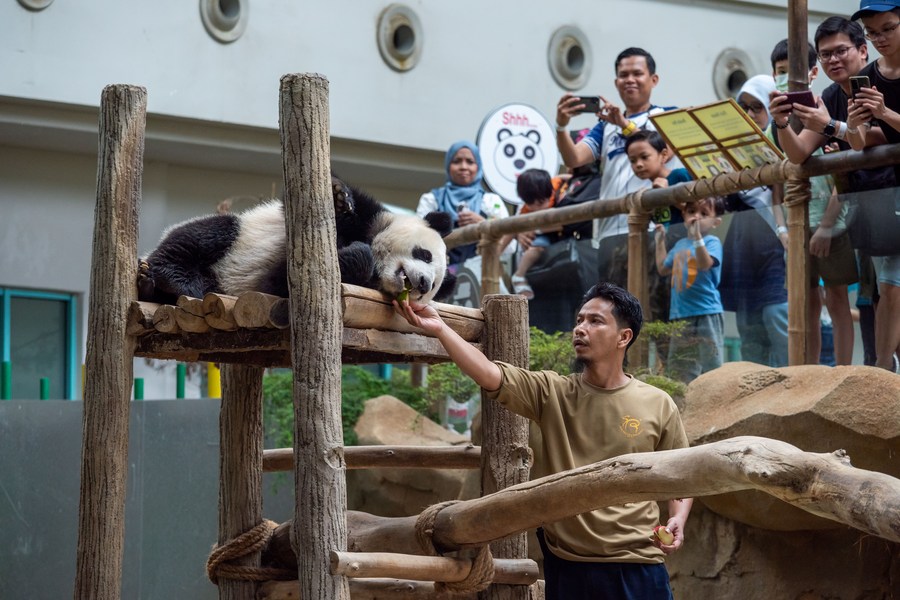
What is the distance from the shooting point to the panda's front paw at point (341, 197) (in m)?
3.65

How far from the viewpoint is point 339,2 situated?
11156 mm

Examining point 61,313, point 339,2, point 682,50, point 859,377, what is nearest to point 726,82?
point 682,50

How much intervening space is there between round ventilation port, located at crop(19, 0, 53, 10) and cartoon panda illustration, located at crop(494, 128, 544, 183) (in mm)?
4252

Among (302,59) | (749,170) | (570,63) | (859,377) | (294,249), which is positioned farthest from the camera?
(570,63)

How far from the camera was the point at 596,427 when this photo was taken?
3.62 m

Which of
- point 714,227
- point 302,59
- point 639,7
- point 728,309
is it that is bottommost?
point 728,309

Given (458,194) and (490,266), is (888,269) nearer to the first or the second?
(490,266)

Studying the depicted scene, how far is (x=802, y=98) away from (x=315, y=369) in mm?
2697

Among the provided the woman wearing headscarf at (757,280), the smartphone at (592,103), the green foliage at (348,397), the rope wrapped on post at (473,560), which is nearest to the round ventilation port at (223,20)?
the green foliage at (348,397)

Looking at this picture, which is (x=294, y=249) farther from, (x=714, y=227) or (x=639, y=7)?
(x=639, y=7)

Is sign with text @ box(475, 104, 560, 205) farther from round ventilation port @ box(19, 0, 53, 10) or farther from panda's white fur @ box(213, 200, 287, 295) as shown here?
panda's white fur @ box(213, 200, 287, 295)

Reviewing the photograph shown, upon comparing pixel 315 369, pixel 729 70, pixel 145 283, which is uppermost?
pixel 729 70

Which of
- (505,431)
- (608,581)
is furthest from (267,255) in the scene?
(608,581)

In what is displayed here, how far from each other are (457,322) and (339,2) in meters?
7.90
